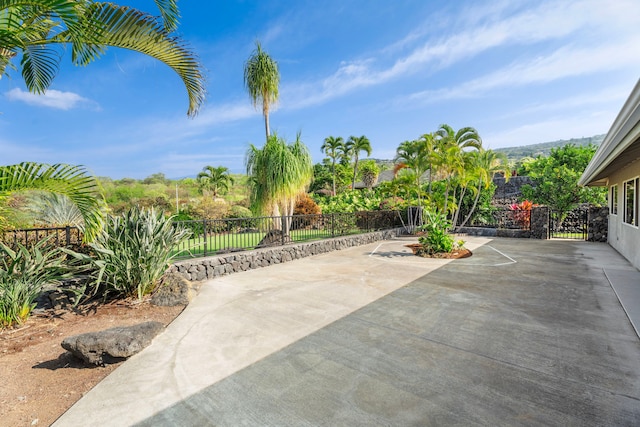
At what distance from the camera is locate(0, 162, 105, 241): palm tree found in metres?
3.48

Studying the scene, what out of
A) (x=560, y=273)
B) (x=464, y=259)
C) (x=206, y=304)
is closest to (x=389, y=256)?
(x=464, y=259)

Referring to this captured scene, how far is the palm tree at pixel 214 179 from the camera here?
3275 cm

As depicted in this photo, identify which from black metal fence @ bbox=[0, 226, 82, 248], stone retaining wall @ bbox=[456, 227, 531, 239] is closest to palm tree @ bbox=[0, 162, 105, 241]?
black metal fence @ bbox=[0, 226, 82, 248]

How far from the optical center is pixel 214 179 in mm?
32969

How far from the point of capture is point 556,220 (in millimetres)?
15469

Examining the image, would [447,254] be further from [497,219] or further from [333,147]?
[333,147]

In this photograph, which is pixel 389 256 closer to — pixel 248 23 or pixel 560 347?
pixel 560 347

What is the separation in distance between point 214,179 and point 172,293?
30.4 metres

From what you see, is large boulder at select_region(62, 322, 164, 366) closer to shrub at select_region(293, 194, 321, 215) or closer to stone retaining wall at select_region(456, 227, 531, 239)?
shrub at select_region(293, 194, 321, 215)

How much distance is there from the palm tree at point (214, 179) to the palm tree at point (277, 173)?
23.5 m

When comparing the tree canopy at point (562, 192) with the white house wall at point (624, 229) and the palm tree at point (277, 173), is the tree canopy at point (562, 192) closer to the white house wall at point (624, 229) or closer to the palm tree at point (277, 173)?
the white house wall at point (624, 229)

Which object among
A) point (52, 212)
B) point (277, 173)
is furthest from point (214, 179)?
point (52, 212)

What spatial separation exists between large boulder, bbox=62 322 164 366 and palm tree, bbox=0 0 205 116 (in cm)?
331

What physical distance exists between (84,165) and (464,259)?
8.35 m
